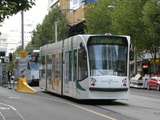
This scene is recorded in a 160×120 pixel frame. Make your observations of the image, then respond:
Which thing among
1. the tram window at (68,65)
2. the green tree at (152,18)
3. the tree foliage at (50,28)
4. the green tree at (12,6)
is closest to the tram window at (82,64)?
the tram window at (68,65)

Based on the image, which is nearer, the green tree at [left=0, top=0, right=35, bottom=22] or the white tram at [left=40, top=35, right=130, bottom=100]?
the green tree at [left=0, top=0, right=35, bottom=22]

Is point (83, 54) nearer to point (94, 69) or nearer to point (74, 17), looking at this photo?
point (94, 69)

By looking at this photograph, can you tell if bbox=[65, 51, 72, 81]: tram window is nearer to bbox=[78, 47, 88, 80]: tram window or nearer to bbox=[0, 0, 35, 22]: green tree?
bbox=[78, 47, 88, 80]: tram window

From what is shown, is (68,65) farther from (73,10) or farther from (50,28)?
(73,10)

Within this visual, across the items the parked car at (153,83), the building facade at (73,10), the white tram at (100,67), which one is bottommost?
the parked car at (153,83)

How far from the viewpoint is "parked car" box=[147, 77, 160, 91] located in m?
54.2

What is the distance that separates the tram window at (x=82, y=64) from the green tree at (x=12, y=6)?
13598mm

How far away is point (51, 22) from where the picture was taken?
103 metres

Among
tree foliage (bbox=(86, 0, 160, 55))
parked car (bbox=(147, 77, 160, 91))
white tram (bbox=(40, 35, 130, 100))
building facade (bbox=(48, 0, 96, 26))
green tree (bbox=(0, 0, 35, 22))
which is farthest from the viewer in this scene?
building facade (bbox=(48, 0, 96, 26))

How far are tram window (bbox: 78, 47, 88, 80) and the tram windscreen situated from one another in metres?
0.26

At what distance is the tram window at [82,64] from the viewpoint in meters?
27.3

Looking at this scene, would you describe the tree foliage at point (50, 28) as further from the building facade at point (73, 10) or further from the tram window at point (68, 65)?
the tram window at point (68, 65)

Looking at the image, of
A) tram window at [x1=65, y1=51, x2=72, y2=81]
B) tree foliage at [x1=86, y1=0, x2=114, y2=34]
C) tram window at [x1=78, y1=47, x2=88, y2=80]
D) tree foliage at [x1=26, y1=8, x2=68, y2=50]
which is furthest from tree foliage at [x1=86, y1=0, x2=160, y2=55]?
tram window at [x1=78, y1=47, x2=88, y2=80]

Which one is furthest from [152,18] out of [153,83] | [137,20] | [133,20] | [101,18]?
[101,18]
